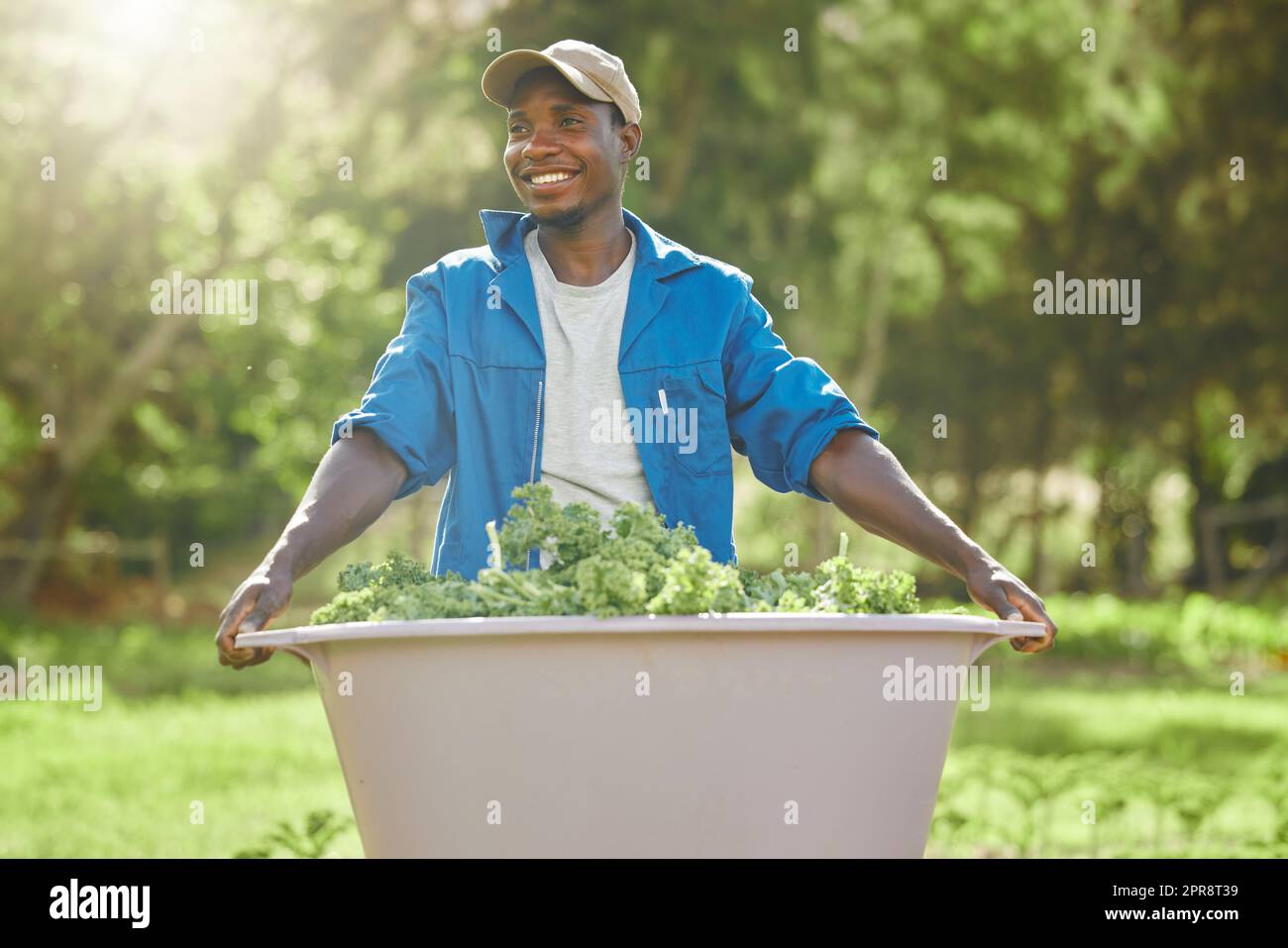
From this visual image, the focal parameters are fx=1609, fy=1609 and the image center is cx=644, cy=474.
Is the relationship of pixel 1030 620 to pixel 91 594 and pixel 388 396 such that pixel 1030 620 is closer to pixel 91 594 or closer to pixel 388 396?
pixel 388 396

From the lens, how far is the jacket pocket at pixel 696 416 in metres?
3.22

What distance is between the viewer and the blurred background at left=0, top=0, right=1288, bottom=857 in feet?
46.5

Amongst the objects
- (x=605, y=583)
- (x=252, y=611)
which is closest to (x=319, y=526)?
(x=252, y=611)

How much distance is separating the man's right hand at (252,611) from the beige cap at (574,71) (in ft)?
3.62

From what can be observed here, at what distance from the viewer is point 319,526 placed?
2.78 meters

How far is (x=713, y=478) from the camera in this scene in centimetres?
327

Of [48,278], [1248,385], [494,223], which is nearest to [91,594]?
[48,278]

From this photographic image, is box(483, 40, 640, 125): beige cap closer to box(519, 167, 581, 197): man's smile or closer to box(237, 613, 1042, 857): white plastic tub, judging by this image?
box(519, 167, 581, 197): man's smile

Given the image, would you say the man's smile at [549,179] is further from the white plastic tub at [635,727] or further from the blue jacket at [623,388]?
the white plastic tub at [635,727]

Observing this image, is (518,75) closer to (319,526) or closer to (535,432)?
(535,432)

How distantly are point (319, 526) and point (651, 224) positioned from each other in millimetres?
12625

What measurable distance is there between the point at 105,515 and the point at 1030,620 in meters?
21.4

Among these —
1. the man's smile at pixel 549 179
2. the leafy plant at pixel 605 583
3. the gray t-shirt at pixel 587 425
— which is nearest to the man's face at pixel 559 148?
the man's smile at pixel 549 179
